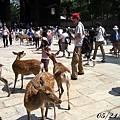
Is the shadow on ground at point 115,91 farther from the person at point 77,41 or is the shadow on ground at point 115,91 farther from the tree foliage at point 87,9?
the tree foliage at point 87,9

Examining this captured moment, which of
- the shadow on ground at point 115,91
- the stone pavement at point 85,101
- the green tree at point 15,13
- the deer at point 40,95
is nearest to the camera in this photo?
the deer at point 40,95

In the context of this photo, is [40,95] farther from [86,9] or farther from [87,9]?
[86,9]

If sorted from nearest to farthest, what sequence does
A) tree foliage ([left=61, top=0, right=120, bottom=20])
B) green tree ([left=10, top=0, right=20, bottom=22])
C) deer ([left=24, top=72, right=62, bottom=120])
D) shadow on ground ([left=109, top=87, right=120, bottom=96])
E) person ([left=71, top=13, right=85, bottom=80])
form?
deer ([left=24, top=72, right=62, bottom=120]), shadow on ground ([left=109, top=87, right=120, bottom=96]), person ([left=71, top=13, right=85, bottom=80]), tree foliage ([left=61, top=0, right=120, bottom=20]), green tree ([left=10, top=0, right=20, bottom=22])

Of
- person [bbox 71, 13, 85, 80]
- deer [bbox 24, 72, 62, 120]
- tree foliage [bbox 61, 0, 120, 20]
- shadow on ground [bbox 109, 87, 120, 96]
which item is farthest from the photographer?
tree foliage [bbox 61, 0, 120, 20]

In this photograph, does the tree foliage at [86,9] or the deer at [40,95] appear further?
the tree foliage at [86,9]

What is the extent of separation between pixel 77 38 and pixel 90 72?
177 cm

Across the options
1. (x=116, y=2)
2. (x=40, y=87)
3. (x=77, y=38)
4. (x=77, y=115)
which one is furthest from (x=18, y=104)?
(x=116, y=2)

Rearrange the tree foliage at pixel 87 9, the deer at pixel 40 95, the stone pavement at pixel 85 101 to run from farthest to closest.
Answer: the tree foliage at pixel 87 9, the stone pavement at pixel 85 101, the deer at pixel 40 95

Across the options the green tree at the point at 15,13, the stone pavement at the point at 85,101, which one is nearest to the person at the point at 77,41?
the stone pavement at the point at 85,101

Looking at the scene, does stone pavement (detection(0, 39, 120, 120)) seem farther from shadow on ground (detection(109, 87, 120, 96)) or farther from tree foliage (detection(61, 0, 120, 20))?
tree foliage (detection(61, 0, 120, 20))

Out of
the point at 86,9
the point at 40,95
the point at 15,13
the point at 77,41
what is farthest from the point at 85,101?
the point at 15,13

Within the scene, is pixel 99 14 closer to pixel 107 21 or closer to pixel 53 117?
pixel 107 21

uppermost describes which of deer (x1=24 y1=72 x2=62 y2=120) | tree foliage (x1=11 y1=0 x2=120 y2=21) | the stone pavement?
tree foliage (x1=11 y1=0 x2=120 y2=21)

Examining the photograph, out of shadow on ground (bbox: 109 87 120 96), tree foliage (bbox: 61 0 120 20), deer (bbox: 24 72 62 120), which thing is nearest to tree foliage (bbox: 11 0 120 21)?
tree foliage (bbox: 61 0 120 20)
